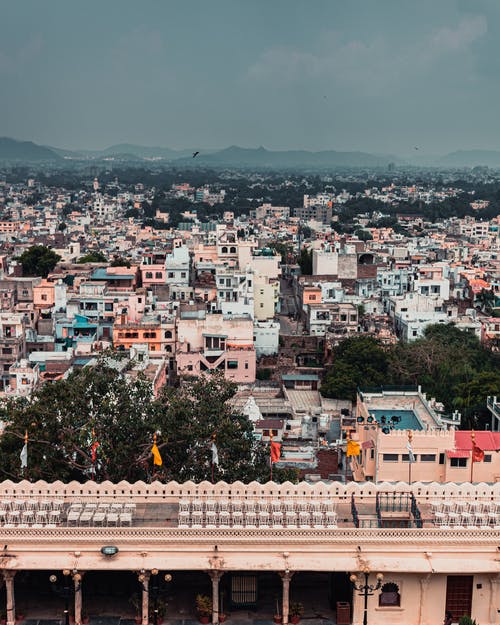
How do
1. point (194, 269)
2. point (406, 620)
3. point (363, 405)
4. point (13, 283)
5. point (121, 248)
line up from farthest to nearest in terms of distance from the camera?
1. point (121, 248)
2. point (194, 269)
3. point (13, 283)
4. point (363, 405)
5. point (406, 620)

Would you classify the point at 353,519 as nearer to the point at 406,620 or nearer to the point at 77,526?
the point at 406,620

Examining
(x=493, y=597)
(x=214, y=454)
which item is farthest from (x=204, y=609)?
(x=493, y=597)

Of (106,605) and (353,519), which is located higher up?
(353,519)

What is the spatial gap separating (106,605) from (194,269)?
4697 cm

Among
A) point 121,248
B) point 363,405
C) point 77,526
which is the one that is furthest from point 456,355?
point 121,248

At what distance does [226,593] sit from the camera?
20719mm

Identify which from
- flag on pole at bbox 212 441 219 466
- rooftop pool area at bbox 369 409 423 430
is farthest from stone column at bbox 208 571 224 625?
rooftop pool area at bbox 369 409 423 430

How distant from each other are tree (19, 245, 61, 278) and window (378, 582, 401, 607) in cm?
5617

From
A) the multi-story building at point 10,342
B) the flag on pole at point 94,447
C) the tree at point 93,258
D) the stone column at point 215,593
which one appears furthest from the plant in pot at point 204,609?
the tree at point 93,258

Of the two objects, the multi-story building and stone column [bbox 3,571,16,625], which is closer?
stone column [bbox 3,571,16,625]

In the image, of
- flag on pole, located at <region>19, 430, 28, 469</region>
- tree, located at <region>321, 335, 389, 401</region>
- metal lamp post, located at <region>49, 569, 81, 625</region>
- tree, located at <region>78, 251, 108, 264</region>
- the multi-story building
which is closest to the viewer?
metal lamp post, located at <region>49, 569, 81, 625</region>

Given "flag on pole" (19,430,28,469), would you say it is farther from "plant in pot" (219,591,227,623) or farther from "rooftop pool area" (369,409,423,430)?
"rooftop pool area" (369,409,423,430)

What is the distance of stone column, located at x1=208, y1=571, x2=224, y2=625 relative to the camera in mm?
19703

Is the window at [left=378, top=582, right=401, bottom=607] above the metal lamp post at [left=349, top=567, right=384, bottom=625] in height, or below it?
below
